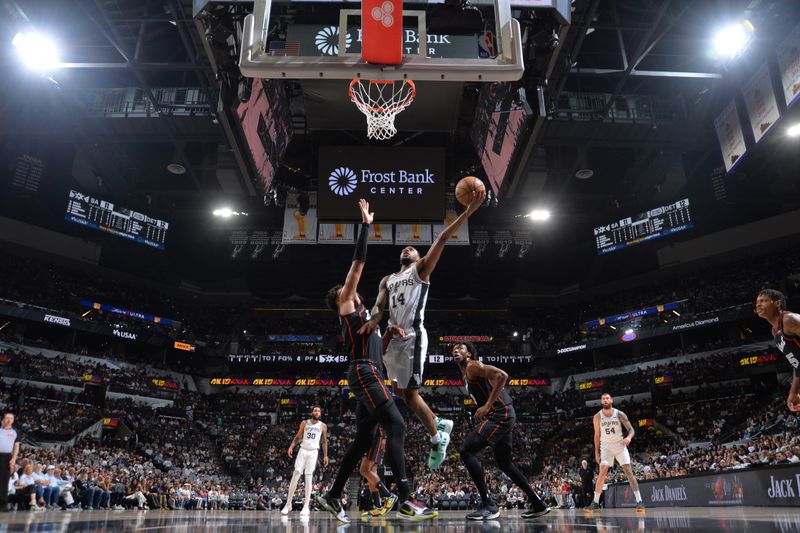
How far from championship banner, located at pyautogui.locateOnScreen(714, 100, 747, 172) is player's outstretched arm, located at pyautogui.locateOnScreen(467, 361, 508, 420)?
1017 cm

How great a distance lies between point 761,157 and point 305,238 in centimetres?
1378

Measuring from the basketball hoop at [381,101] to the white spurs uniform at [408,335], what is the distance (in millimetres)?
5752

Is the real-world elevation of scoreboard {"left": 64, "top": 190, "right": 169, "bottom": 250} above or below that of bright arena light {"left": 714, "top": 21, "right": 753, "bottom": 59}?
above

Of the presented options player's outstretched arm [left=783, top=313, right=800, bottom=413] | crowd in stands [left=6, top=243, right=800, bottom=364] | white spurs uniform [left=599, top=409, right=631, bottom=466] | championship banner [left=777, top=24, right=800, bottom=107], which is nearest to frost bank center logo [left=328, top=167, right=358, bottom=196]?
white spurs uniform [left=599, top=409, right=631, bottom=466]

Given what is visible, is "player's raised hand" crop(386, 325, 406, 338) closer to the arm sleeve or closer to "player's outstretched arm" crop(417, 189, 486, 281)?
"player's outstretched arm" crop(417, 189, 486, 281)

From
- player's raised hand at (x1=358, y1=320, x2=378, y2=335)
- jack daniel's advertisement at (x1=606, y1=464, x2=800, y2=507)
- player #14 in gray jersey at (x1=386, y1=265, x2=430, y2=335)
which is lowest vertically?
jack daniel's advertisement at (x1=606, y1=464, x2=800, y2=507)

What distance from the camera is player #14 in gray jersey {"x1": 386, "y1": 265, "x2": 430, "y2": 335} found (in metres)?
5.23

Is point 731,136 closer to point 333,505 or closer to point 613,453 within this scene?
point 613,453

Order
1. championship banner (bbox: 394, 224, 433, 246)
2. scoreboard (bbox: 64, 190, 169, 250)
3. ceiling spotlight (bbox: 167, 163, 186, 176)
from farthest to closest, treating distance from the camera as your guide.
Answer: scoreboard (bbox: 64, 190, 169, 250) < ceiling spotlight (bbox: 167, 163, 186, 176) < championship banner (bbox: 394, 224, 433, 246)

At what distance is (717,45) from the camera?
11.8 meters

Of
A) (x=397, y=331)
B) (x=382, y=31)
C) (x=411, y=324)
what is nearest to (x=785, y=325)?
(x=411, y=324)

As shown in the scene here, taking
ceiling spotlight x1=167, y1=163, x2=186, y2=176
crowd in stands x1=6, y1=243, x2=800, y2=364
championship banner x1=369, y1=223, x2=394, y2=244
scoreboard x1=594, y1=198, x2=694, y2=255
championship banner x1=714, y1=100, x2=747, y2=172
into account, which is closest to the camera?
championship banner x1=714, y1=100, x2=747, y2=172

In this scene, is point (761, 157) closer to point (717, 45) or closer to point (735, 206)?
point (717, 45)

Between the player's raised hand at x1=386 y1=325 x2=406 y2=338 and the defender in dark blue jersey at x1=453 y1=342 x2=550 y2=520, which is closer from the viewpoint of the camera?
the player's raised hand at x1=386 y1=325 x2=406 y2=338
